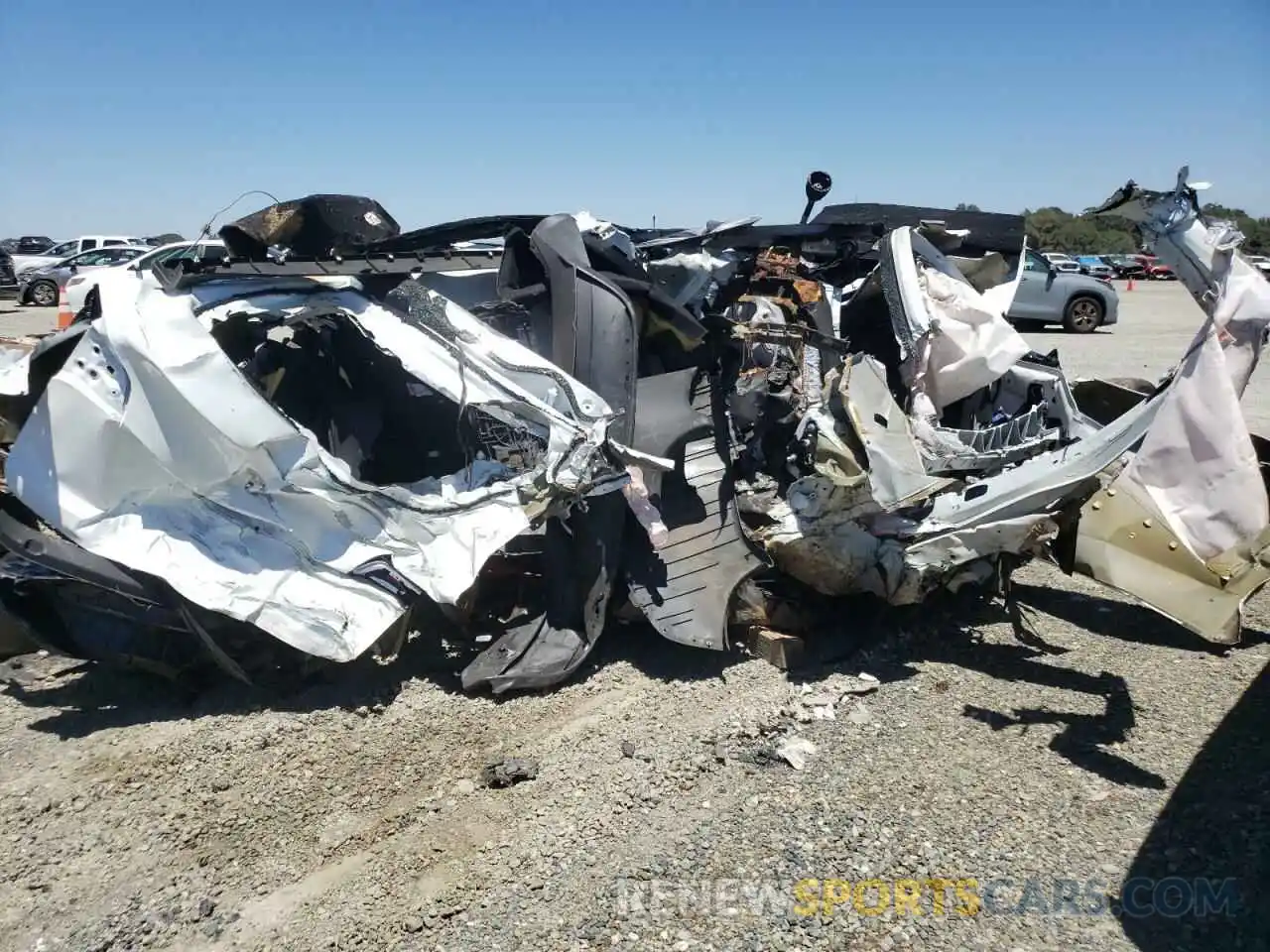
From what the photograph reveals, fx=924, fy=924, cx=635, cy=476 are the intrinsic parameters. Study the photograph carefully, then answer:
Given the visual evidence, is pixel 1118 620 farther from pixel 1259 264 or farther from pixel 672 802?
pixel 1259 264

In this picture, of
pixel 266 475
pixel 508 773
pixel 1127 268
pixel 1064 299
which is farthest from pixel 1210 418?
pixel 1127 268

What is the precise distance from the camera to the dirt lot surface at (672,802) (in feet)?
8.21

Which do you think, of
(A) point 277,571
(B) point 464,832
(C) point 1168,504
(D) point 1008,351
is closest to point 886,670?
(C) point 1168,504

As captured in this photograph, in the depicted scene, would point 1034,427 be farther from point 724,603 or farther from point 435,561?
point 435,561

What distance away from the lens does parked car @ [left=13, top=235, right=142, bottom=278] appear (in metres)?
23.8

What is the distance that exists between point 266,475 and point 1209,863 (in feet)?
11.0

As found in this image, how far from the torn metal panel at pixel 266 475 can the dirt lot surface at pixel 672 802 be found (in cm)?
53

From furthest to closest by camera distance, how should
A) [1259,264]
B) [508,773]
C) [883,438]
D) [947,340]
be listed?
[1259,264], [947,340], [883,438], [508,773]

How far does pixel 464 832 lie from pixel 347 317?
211cm

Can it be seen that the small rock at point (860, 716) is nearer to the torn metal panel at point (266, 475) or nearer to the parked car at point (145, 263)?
the torn metal panel at point (266, 475)

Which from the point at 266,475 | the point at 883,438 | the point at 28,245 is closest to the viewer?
the point at 266,475

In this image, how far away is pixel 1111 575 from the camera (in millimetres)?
3385

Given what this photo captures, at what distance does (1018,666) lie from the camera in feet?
12.9

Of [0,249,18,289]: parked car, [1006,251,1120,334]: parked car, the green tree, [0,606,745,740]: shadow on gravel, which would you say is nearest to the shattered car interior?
[0,606,745,740]: shadow on gravel
